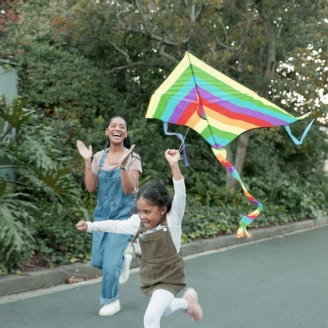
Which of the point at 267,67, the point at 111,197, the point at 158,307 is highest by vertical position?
the point at 267,67

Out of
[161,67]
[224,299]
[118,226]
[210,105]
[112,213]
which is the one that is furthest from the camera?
[161,67]

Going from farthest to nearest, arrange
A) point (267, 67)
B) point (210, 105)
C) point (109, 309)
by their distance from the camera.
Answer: point (267, 67)
point (109, 309)
point (210, 105)

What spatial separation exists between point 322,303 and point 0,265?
3.59 m

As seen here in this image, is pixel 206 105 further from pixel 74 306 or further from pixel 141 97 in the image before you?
pixel 141 97

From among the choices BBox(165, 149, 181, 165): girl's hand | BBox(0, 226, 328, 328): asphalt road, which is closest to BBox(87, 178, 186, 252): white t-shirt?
BBox(165, 149, 181, 165): girl's hand

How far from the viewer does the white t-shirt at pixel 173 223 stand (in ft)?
13.3

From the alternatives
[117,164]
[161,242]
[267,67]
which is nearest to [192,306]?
[161,242]

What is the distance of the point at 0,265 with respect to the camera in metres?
6.30

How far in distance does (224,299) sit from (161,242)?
236 centimetres

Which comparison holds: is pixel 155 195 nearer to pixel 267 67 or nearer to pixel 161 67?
pixel 267 67

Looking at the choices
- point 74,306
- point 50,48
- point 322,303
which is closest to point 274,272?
point 322,303

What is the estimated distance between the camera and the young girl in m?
4.05

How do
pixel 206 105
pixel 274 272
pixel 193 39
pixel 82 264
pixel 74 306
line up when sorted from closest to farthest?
1. pixel 206 105
2. pixel 74 306
3. pixel 82 264
4. pixel 274 272
5. pixel 193 39

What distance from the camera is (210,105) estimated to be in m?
4.92
